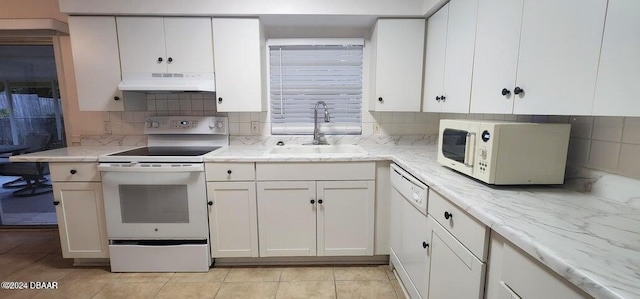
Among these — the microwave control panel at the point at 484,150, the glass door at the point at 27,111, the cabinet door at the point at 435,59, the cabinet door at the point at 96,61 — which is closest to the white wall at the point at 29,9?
the glass door at the point at 27,111

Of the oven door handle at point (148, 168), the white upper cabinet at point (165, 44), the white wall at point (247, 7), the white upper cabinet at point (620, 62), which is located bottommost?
the oven door handle at point (148, 168)

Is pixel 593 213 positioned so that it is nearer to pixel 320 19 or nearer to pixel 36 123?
pixel 320 19

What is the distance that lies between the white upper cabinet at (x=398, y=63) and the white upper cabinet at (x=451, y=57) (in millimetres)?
80

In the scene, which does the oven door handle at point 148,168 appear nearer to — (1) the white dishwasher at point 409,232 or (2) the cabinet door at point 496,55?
(1) the white dishwasher at point 409,232

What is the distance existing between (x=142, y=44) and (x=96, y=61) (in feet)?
1.29

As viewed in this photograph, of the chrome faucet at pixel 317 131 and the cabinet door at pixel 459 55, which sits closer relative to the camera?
the cabinet door at pixel 459 55

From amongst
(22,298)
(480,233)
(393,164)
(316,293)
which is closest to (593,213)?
(480,233)

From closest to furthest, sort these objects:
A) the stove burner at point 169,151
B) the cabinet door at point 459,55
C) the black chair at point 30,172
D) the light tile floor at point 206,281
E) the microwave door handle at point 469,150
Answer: the microwave door handle at point 469,150 < the cabinet door at point 459,55 < the light tile floor at point 206,281 < the stove burner at point 169,151 < the black chair at point 30,172

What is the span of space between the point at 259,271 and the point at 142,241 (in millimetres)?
913

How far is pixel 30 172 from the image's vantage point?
10.3ft

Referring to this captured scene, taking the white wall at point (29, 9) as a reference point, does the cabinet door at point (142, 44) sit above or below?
below

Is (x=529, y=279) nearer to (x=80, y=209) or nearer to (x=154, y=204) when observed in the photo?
(x=154, y=204)

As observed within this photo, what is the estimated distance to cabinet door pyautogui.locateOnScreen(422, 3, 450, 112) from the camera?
6.15ft

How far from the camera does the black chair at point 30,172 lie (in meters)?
2.82
